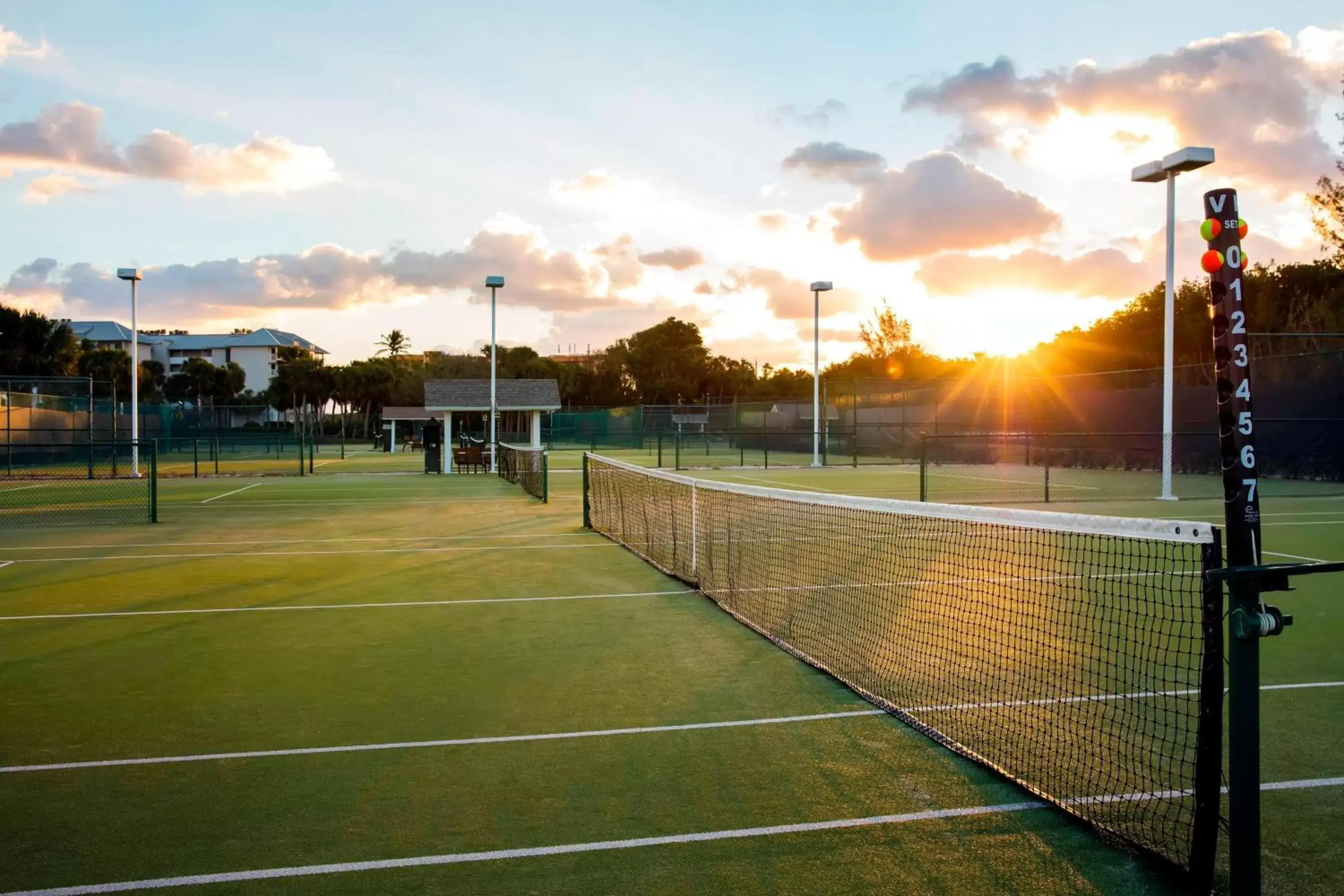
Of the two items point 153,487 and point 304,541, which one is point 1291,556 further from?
point 153,487

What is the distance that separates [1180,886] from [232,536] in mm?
15127

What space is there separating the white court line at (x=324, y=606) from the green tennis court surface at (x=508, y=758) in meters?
0.05

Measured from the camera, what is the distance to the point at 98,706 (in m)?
6.55

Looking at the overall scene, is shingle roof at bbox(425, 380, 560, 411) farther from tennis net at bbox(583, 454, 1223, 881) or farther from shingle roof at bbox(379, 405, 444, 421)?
shingle roof at bbox(379, 405, 444, 421)

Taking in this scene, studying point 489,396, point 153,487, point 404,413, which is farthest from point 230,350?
point 153,487

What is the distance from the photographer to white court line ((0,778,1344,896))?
4000 mm

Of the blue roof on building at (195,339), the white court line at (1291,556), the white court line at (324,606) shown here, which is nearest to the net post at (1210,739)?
the white court line at (324,606)

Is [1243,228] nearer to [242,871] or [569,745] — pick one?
[569,745]

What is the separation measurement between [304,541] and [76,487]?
16280 mm

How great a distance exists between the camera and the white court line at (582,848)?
13.1ft

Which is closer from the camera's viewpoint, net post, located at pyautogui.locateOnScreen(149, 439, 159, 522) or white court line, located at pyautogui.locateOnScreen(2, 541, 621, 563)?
white court line, located at pyautogui.locateOnScreen(2, 541, 621, 563)

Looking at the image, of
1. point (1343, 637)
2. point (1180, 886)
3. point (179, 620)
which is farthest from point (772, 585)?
point (1180, 886)

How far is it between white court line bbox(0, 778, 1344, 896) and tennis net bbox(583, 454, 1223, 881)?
27 cm

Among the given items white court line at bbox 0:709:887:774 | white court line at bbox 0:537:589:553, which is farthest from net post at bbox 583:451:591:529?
white court line at bbox 0:709:887:774
